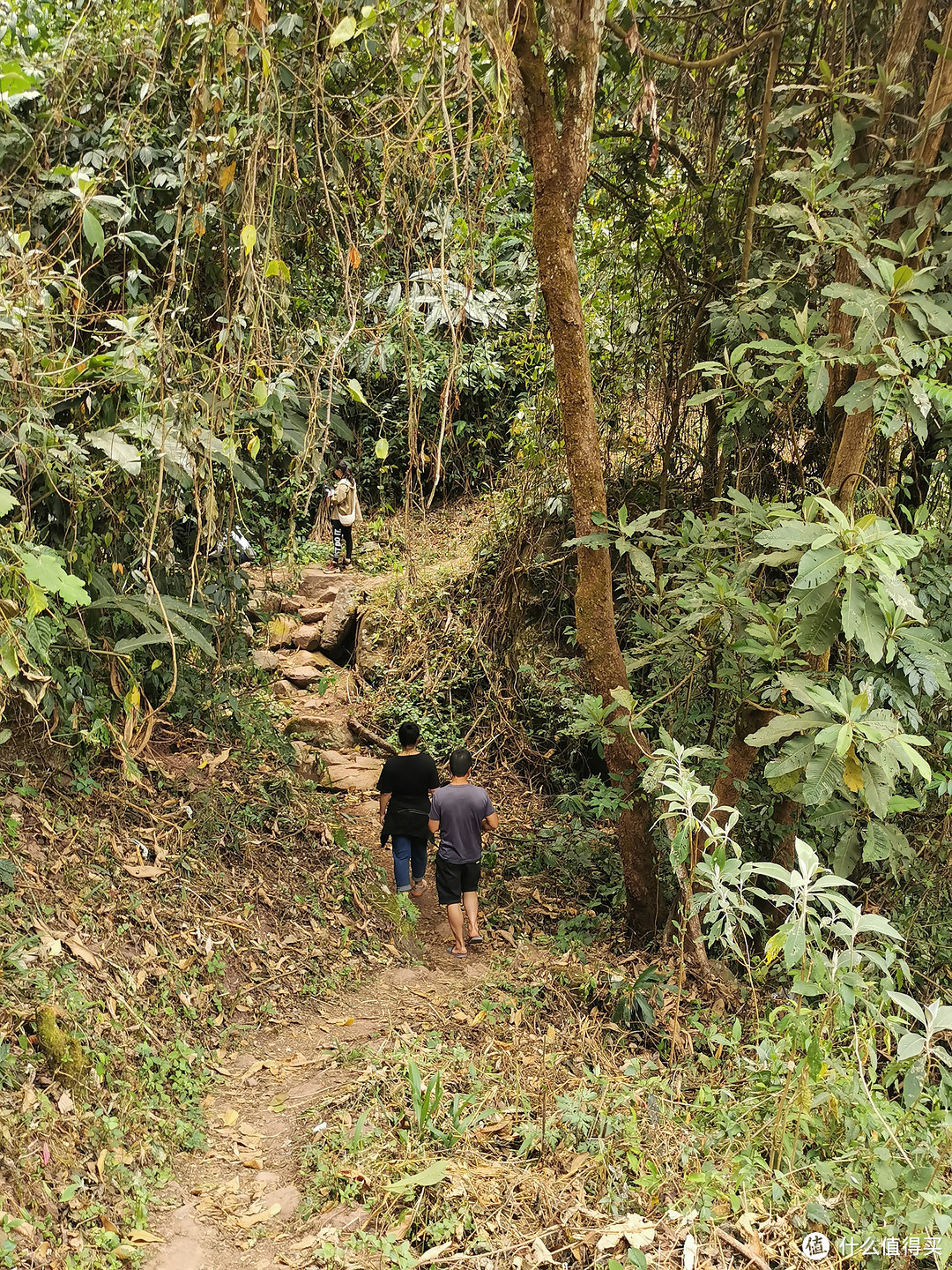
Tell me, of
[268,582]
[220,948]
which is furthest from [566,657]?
[220,948]

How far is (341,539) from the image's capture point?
12375 mm

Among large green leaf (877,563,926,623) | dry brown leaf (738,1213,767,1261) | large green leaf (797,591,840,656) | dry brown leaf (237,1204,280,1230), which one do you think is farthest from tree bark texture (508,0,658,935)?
dry brown leaf (237,1204,280,1230)

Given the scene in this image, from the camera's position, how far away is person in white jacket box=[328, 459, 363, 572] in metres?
11.8

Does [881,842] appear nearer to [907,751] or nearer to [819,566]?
[907,751]

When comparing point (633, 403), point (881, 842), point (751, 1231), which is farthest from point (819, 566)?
point (633, 403)

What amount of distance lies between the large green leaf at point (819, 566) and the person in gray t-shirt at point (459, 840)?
8.96 feet

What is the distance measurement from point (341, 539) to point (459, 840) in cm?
736

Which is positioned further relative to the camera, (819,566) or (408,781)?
(408,781)

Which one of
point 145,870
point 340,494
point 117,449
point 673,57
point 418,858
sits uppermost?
point 673,57

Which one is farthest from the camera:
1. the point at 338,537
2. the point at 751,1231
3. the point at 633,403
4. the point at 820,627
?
the point at 338,537

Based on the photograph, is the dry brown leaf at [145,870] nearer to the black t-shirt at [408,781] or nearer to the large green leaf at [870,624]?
the black t-shirt at [408,781]

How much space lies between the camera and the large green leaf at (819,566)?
347 cm

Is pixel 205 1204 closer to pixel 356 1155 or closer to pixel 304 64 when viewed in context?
pixel 356 1155

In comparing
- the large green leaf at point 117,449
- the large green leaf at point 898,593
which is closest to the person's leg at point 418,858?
the large green leaf at point 117,449
